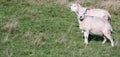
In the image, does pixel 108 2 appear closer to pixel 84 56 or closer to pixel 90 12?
pixel 90 12

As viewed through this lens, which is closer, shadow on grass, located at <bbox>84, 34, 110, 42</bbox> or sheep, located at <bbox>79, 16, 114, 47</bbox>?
sheep, located at <bbox>79, 16, 114, 47</bbox>

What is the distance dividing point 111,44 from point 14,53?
2852 millimetres

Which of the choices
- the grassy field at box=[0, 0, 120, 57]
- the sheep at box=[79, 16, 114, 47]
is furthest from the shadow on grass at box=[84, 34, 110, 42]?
the sheep at box=[79, 16, 114, 47]

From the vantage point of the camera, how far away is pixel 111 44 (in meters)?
11.2

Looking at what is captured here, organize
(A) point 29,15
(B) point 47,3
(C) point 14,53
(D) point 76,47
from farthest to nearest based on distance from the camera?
(B) point 47,3 → (A) point 29,15 → (D) point 76,47 → (C) point 14,53

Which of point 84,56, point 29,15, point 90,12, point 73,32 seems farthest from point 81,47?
point 29,15

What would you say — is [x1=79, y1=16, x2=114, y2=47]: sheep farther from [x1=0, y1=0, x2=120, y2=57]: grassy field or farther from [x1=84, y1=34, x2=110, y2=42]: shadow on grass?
[x1=84, y1=34, x2=110, y2=42]: shadow on grass

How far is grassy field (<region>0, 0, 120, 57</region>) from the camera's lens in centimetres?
1022

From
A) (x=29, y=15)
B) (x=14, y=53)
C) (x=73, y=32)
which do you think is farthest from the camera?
(x=29, y=15)

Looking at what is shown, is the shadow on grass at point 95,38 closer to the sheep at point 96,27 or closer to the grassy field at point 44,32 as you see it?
the grassy field at point 44,32

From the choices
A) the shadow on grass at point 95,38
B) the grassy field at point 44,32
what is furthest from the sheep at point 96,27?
the shadow on grass at point 95,38

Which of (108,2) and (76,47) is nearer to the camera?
(76,47)

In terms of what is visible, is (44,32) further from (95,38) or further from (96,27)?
(96,27)

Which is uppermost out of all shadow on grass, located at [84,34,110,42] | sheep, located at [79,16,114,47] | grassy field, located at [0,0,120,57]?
sheep, located at [79,16,114,47]
